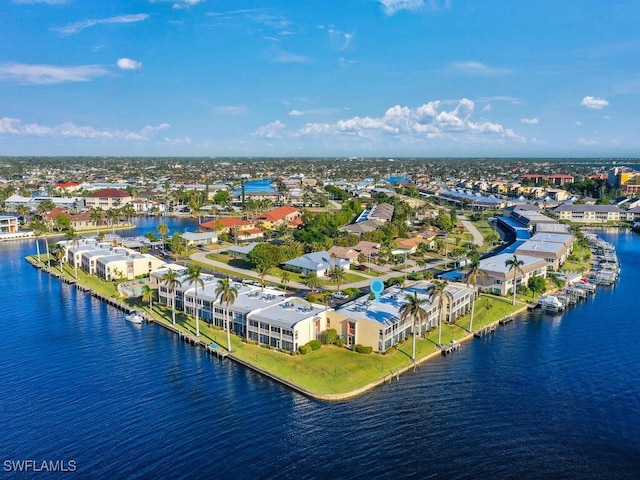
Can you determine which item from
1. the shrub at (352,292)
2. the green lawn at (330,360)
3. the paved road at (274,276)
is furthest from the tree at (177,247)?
the shrub at (352,292)

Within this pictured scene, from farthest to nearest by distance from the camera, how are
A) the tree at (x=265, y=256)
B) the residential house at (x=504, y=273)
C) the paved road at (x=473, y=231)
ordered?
the paved road at (x=473, y=231) < the tree at (x=265, y=256) < the residential house at (x=504, y=273)

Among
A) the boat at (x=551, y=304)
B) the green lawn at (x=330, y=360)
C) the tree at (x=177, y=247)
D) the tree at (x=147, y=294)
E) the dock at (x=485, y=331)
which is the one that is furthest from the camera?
the tree at (x=177, y=247)

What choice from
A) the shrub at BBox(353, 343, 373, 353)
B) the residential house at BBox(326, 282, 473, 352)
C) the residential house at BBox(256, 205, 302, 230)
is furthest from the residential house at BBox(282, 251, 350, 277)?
the residential house at BBox(256, 205, 302, 230)

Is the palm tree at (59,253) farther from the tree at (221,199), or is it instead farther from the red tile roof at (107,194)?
the tree at (221,199)

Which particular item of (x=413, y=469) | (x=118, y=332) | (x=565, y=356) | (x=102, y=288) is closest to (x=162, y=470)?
(x=413, y=469)

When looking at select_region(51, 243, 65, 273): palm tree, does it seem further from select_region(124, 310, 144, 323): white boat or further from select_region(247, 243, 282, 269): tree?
select_region(247, 243, 282, 269): tree

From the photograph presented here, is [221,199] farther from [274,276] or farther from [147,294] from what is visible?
[147,294]

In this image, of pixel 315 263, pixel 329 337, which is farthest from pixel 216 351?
pixel 315 263

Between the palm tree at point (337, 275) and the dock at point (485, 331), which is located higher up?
the palm tree at point (337, 275)
